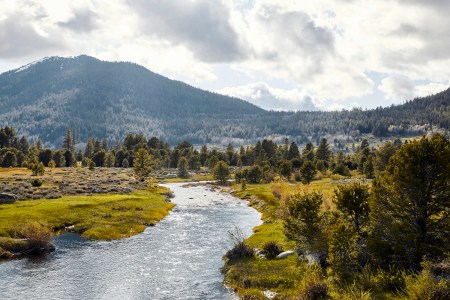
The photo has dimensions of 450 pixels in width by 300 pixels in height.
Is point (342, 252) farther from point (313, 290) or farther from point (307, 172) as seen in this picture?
point (307, 172)

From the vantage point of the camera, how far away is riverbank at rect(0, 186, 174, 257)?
61.9m

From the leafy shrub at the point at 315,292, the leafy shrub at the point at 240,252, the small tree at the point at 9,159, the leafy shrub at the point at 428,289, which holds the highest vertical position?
the small tree at the point at 9,159

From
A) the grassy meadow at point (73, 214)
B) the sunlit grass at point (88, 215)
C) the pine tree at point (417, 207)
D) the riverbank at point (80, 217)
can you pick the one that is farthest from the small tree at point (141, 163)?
the pine tree at point (417, 207)

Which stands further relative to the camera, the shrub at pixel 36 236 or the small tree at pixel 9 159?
the small tree at pixel 9 159

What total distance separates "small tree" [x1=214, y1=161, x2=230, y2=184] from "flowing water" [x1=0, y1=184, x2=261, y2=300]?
109397mm

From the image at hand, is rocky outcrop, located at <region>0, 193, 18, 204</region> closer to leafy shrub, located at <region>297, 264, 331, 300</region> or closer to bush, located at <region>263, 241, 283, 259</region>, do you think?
bush, located at <region>263, 241, 283, 259</region>

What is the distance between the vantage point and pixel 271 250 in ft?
177

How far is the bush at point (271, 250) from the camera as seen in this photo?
53272mm

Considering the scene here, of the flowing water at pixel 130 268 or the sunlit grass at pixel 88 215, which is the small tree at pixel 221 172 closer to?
the sunlit grass at pixel 88 215

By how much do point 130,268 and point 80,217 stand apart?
31963 millimetres

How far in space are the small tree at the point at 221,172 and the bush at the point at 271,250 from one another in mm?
133094

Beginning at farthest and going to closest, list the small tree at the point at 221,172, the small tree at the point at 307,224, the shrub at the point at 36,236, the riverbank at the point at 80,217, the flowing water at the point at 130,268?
the small tree at the point at 221,172, the riverbank at the point at 80,217, the shrub at the point at 36,236, the small tree at the point at 307,224, the flowing water at the point at 130,268

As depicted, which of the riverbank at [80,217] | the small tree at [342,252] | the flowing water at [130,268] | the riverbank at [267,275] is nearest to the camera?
the small tree at [342,252]

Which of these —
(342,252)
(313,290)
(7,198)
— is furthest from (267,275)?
(7,198)
